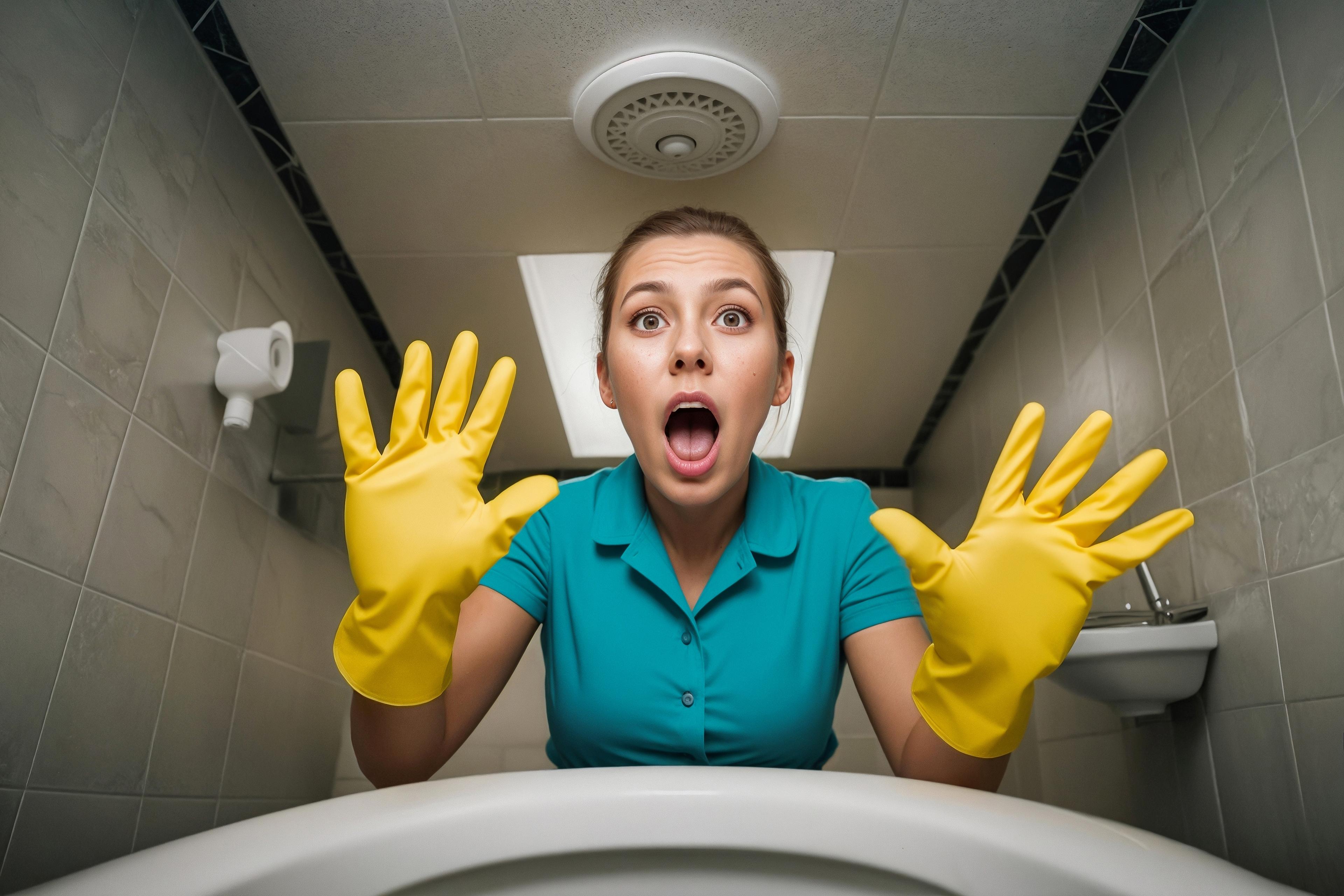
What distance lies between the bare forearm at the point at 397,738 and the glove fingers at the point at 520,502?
19cm

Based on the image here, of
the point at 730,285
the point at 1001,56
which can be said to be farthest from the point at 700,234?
the point at 1001,56

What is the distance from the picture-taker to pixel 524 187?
1.86 metres

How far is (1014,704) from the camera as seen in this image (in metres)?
0.67

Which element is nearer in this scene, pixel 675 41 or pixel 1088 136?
pixel 675 41

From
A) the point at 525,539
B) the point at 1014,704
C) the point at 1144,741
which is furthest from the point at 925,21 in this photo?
the point at 1144,741

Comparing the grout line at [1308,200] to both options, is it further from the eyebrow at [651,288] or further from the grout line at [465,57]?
the grout line at [465,57]

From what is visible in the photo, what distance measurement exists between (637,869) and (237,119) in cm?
167

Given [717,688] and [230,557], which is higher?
[230,557]

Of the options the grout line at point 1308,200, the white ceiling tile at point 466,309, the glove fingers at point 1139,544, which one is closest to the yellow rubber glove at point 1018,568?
the glove fingers at point 1139,544

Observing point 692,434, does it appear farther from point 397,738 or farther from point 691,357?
point 397,738

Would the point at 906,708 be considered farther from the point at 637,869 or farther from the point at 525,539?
the point at 525,539

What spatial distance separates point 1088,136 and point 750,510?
1.25 metres

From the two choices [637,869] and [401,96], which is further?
[401,96]

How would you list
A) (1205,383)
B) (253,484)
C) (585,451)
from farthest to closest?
(585,451)
(253,484)
(1205,383)
